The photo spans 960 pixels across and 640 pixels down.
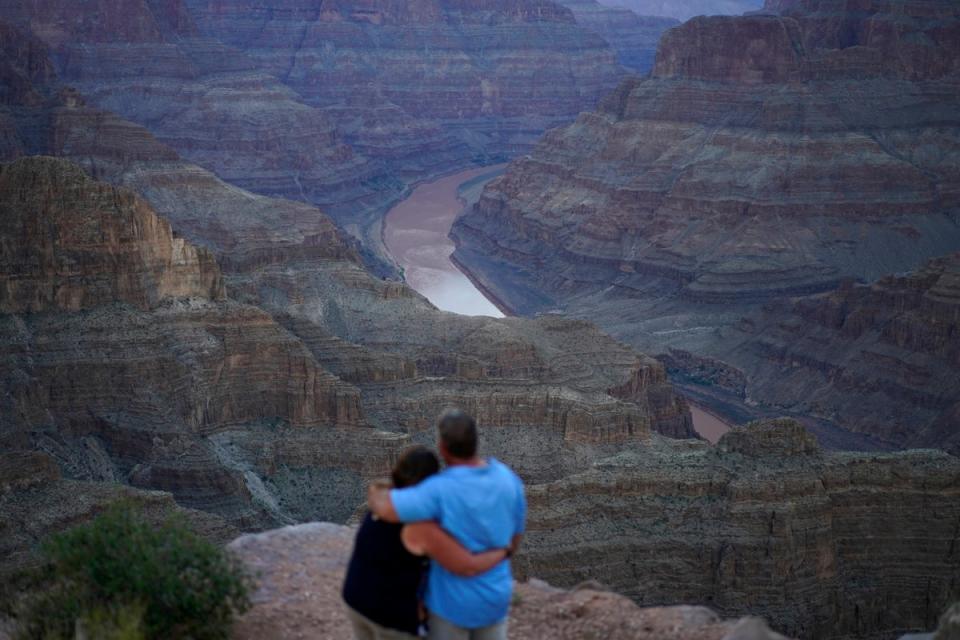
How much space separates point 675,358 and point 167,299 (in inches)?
1421

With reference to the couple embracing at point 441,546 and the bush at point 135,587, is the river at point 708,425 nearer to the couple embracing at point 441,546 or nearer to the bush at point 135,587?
the bush at point 135,587

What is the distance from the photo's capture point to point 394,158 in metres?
142

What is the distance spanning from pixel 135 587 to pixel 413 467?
4.70 meters

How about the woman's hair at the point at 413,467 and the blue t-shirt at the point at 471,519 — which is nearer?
the blue t-shirt at the point at 471,519

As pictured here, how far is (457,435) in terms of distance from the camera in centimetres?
1420

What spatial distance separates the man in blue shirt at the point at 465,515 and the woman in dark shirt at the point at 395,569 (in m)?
0.17

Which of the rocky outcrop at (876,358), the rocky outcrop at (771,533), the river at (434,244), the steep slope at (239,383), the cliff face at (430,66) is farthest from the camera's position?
the cliff face at (430,66)

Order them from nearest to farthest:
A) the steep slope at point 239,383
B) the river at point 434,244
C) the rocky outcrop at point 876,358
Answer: the steep slope at point 239,383, the rocky outcrop at point 876,358, the river at point 434,244

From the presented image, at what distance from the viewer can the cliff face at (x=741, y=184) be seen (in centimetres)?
8831

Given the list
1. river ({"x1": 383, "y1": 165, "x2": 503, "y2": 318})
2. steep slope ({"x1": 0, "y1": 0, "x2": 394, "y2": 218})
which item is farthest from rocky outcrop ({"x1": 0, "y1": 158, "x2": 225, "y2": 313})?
steep slope ({"x1": 0, "y1": 0, "x2": 394, "y2": 218})

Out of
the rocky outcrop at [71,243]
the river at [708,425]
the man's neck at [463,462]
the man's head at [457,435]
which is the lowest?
the river at [708,425]

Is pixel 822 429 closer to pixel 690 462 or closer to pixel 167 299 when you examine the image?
pixel 690 462

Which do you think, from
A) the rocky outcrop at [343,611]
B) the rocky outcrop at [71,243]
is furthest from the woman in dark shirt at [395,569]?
the rocky outcrop at [71,243]

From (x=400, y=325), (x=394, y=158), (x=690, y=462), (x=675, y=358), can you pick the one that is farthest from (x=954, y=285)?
(x=394, y=158)
